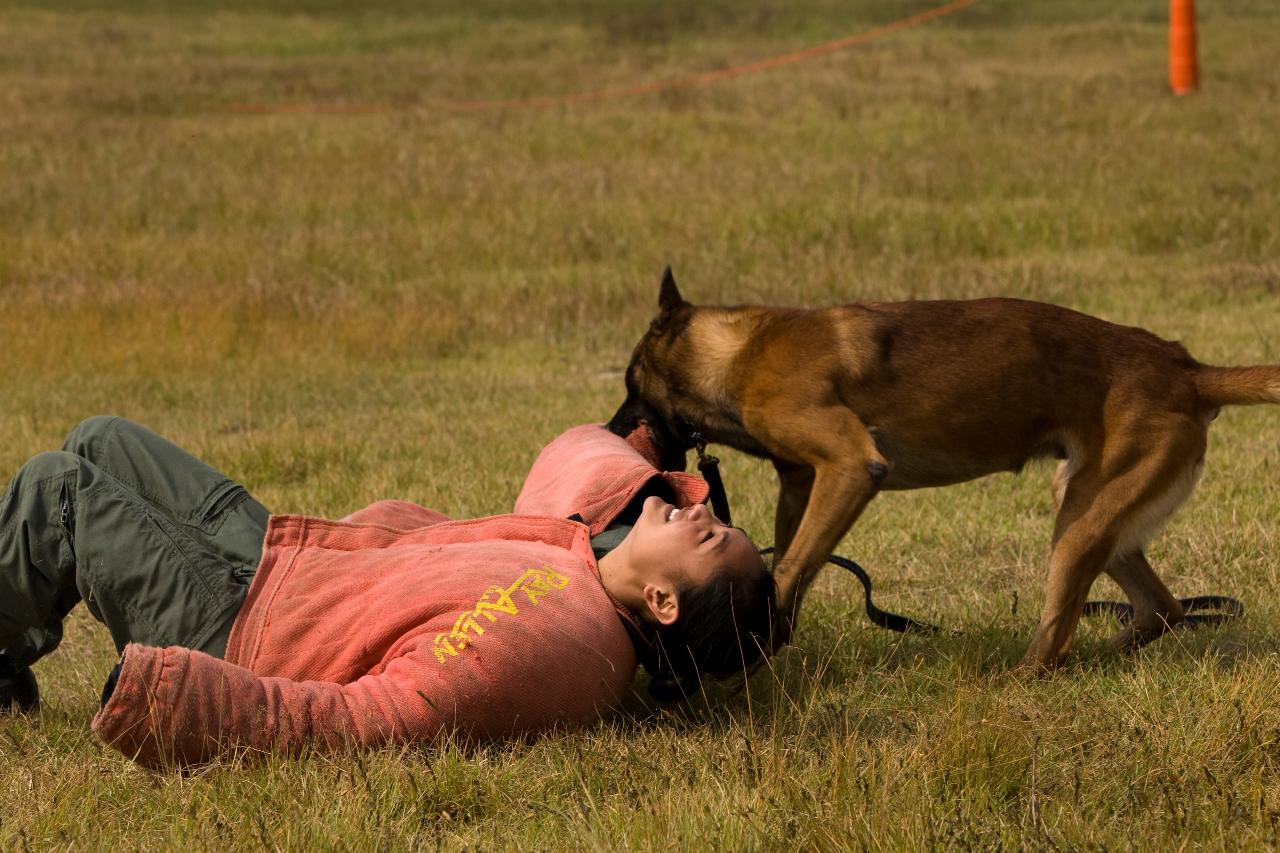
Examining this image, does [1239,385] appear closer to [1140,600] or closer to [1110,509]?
[1110,509]

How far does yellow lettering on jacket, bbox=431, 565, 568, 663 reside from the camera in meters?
3.47

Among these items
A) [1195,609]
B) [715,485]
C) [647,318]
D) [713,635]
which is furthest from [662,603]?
[647,318]

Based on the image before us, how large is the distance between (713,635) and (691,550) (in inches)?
9.1

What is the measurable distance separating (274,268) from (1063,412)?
31.9 feet

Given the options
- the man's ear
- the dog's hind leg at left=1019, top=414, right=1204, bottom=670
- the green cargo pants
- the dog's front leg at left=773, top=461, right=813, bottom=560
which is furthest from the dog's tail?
the green cargo pants

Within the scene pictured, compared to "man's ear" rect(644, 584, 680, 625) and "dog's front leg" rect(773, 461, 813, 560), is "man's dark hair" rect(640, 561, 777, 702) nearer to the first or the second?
"man's ear" rect(644, 584, 680, 625)

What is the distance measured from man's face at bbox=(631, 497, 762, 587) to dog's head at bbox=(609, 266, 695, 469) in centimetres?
149

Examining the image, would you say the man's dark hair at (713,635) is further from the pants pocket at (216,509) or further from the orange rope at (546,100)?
the orange rope at (546,100)

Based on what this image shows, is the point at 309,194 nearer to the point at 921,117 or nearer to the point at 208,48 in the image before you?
the point at 921,117

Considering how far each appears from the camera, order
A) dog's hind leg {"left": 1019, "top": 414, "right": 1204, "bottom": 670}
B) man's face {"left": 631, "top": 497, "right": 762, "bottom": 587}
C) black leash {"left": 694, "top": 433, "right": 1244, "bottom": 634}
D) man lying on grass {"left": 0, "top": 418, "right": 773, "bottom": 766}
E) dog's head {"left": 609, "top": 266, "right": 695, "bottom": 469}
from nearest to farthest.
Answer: man lying on grass {"left": 0, "top": 418, "right": 773, "bottom": 766}, man's face {"left": 631, "top": 497, "right": 762, "bottom": 587}, dog's hind leg {"left": 1019, "top": 414, "right": 1204, "bottom": 670}, black leash {"left": 694, "top": 433, "right": 1244, "bottom": 634}, dog's head {"left": 609, "top": 266, "right": 695, "bottom": 469}

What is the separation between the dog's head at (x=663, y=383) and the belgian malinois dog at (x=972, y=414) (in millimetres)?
18

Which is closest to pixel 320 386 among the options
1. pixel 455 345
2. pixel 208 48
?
pixel 455 345

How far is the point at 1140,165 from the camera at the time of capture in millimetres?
15383

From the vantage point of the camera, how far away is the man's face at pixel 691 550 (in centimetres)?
368
